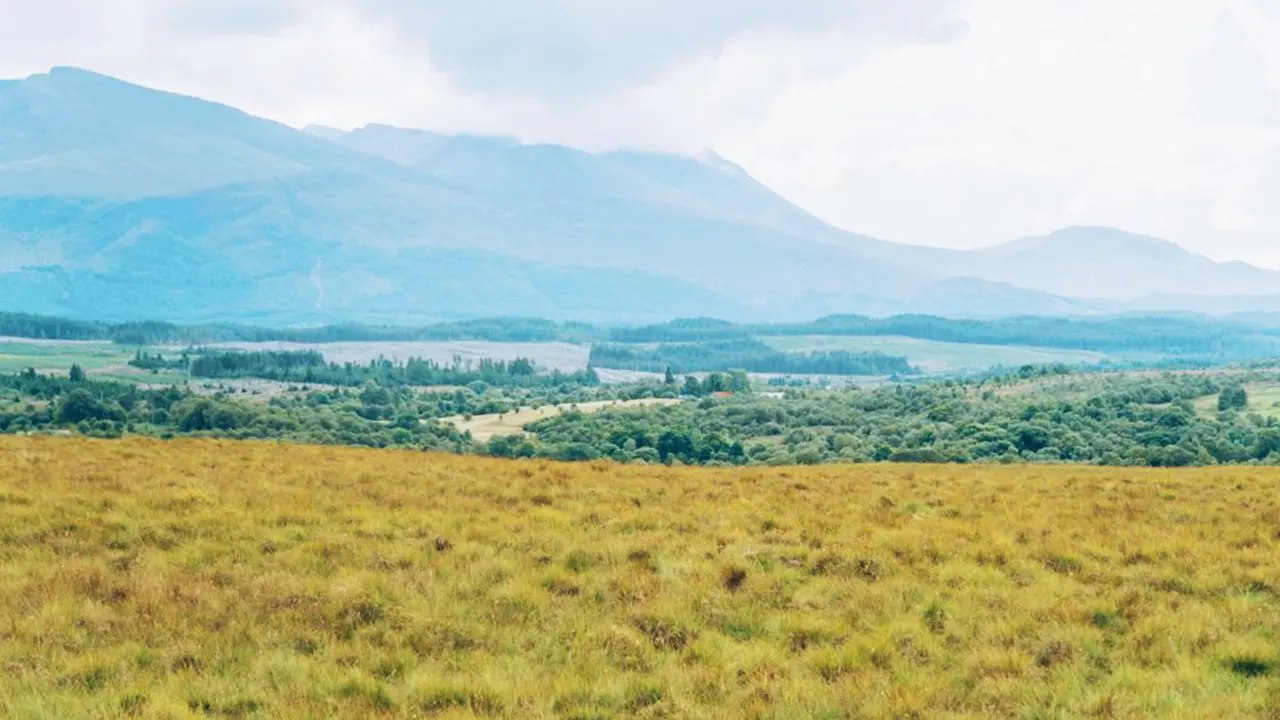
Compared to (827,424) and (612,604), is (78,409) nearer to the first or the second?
(827,424)

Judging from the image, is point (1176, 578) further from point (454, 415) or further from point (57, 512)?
point (454, 415)

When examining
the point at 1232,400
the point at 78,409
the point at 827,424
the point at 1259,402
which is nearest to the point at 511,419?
the point at 827,424

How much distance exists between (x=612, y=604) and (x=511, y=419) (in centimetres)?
13456

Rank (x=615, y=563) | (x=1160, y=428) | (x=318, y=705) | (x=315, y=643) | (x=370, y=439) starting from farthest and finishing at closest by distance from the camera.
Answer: (x=370, y=439), (x=1160, y=428), (x=615, y=563), (x=315, y=643), (x=318, y=705)

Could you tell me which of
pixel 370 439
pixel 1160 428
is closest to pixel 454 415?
pixel 370 439

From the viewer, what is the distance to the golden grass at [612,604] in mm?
9602

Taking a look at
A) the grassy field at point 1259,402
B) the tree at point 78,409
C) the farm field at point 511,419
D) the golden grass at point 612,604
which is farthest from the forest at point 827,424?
the golden grass at point 612,604

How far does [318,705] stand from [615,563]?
581 cm

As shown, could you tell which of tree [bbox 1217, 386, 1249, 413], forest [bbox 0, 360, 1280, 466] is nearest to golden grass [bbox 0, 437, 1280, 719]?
forest [bbox 0, 360, 1280, 466]

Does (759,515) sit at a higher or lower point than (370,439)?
higher

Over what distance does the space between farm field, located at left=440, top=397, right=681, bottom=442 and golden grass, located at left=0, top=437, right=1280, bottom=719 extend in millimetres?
98863

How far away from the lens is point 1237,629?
37.1 feet

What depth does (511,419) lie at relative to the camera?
145625mm

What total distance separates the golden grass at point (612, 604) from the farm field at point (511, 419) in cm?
9886
